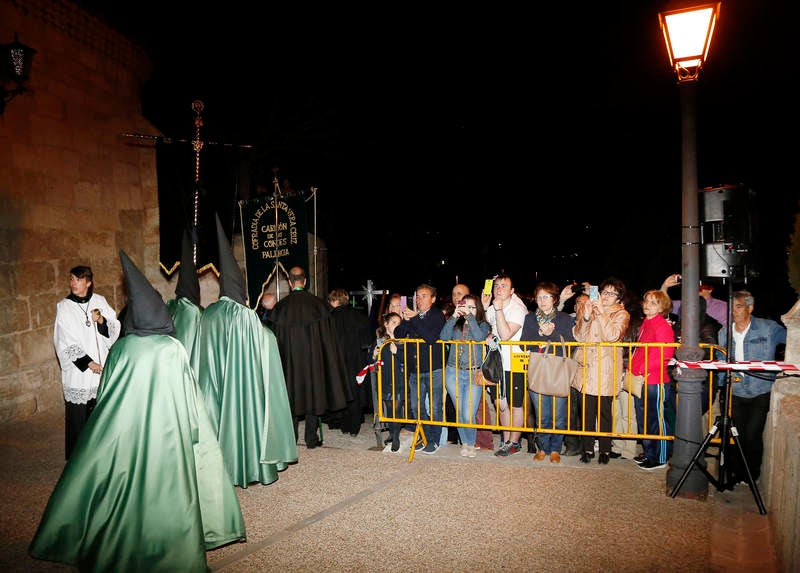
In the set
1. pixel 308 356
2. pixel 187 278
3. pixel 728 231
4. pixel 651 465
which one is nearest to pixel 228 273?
pixel 187 278

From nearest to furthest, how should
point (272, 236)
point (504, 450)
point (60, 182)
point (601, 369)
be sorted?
point (601, 369), point (504, 450), point (60, 182), point (272, 236)

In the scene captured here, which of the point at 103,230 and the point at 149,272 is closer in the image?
the point at 103,230

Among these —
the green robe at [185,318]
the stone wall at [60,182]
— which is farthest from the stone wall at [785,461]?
the stone wall at [60,182]

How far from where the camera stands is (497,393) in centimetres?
607

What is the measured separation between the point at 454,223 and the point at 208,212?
2062cm

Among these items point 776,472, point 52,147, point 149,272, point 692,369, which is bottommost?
point 776,472

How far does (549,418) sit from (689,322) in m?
1.85

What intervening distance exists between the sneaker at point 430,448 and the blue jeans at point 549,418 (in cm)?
116

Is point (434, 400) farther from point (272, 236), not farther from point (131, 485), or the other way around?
point (272, 236)

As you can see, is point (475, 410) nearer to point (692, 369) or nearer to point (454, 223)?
point (692, 369)

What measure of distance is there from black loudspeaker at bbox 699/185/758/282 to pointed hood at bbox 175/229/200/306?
15.1 ft

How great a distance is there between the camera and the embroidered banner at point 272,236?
9328 mm

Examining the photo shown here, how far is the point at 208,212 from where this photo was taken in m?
10.3

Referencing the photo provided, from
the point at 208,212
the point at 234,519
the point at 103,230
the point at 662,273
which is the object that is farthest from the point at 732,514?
the point at 662,273
